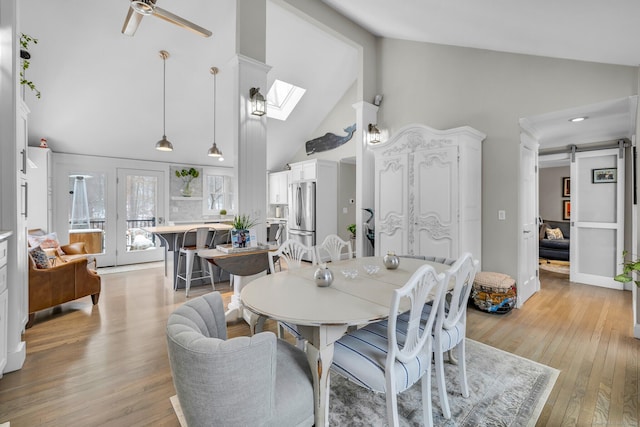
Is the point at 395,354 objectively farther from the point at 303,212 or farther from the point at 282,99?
the point at 282,99

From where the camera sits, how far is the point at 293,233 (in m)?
6.47

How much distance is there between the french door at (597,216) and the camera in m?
4.08

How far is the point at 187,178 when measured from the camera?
6539mm

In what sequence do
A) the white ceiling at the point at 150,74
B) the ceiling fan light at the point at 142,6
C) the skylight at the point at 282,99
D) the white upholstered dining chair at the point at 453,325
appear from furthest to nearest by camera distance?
1. the skylight at the point at 282,99
2. the white ceiling at the point at 150,74
3. the ceiling fan light at the point at 142,6
4. the white upholstered dining chair at the point at 453,325

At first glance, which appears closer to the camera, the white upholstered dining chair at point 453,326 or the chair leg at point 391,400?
the chair leg at point 391,400

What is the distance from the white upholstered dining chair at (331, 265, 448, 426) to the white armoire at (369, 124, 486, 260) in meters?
2.10

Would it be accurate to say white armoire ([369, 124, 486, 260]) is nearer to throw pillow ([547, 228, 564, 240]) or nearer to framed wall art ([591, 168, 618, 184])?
framed wall art ([591, 168, 618, 184])

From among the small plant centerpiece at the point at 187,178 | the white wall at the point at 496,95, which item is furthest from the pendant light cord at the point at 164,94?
the white wall at the point at 496,95

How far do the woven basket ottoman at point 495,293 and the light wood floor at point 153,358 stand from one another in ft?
0.31

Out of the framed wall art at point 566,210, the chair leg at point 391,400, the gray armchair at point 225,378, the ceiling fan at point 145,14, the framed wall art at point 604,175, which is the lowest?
the chair leg at point 391,400

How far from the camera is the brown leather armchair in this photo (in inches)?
118

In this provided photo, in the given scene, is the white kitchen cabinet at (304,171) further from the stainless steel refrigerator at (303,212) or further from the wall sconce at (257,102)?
the wall sconce at (257,102)

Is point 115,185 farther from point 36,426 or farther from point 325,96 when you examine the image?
point 36,426

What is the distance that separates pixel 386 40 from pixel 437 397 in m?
4.85
